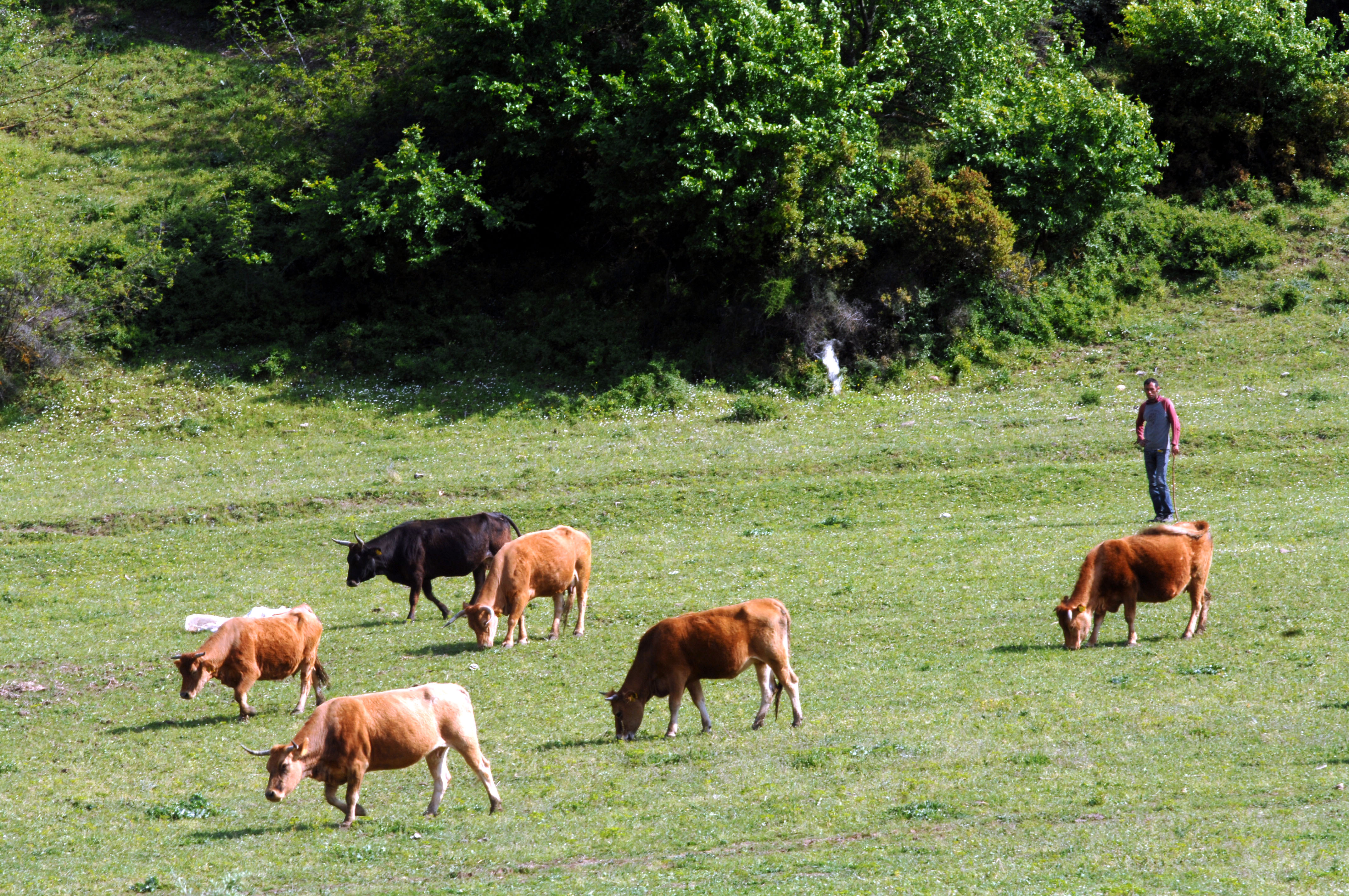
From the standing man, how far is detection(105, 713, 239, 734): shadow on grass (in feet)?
54.8

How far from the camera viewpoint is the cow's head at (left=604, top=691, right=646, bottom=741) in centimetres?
1431

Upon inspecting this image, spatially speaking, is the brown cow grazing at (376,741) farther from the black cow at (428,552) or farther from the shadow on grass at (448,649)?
the black cow at (428,552)

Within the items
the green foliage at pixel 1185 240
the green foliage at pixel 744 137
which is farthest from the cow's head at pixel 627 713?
the green foliage at pixel 1185 240

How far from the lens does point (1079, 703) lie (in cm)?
1457

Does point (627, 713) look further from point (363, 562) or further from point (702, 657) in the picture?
point (363, 562)

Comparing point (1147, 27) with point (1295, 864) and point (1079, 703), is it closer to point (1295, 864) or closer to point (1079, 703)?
point (1079, 703)

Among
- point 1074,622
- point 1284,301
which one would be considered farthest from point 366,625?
point 1284,301

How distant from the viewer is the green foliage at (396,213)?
40.3m

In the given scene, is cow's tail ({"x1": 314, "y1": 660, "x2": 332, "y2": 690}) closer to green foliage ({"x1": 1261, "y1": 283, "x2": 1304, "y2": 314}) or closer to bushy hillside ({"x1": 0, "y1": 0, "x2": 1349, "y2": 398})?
bushy hillside ({"x1": 0, "y1": 0, "x2": 1349, "y2": 398})

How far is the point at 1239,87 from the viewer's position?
1866 inches

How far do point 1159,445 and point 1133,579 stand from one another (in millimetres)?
7862

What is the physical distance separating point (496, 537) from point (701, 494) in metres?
8.07

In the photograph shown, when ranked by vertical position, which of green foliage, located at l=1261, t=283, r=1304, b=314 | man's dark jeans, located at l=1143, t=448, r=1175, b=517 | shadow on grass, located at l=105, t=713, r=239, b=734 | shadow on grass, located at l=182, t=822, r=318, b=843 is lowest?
shadow on grass, located at l=105, t=713, r=239, b=734

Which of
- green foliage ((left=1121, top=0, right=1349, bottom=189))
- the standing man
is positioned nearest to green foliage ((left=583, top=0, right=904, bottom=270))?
green foliage ((left=1121, top=0, right=1349, bottom=189))
